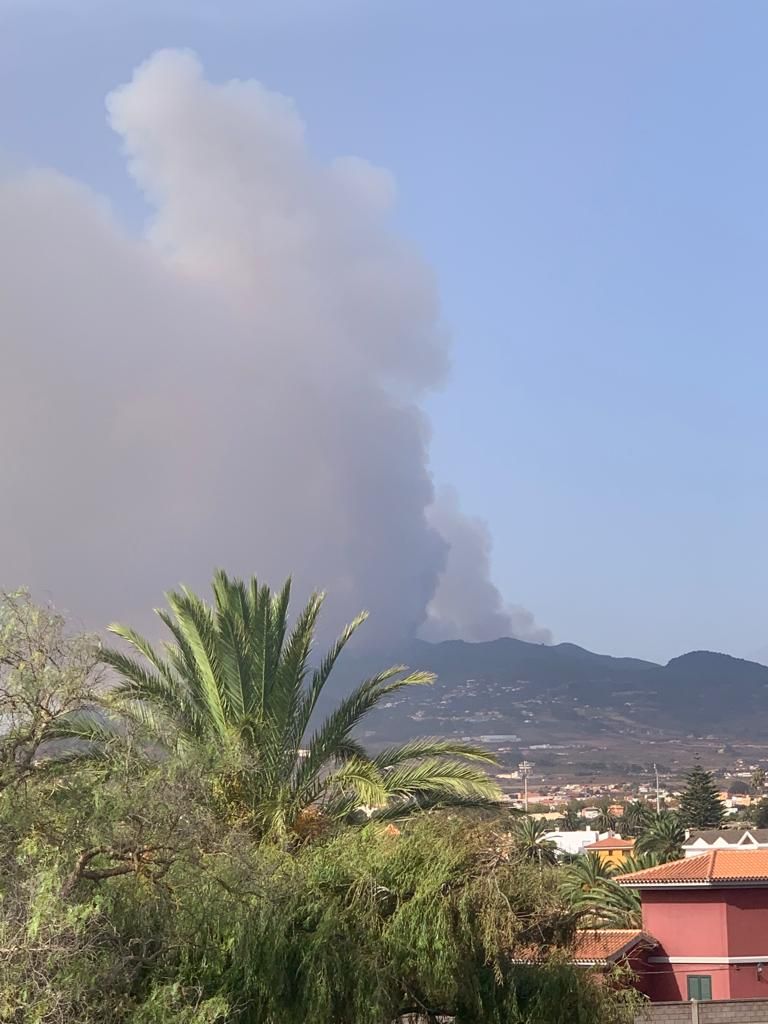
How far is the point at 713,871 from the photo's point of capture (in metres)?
36.1

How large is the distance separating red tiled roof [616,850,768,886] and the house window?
8.12 ft

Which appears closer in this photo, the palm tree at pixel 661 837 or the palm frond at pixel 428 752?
the palm frond at pixel 428 752

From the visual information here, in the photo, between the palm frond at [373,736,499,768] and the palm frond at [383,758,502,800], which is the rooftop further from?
the palm frond at [383,758,502,800]

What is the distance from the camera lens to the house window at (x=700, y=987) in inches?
1395

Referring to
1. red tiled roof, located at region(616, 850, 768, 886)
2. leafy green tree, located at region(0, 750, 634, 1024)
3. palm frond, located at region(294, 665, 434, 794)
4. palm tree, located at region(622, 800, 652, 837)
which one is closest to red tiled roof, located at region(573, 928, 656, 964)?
red tiled roof, located at region(616, 850, 768, 886)

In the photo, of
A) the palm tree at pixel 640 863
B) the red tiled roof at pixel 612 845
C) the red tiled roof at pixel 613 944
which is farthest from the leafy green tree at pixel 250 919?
the red tiled roof at pixel 612 845

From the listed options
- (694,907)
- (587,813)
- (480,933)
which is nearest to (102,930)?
(480,933)

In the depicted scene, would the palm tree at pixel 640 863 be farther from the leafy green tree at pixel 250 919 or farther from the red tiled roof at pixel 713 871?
the leafy green tree at pixel 250 919

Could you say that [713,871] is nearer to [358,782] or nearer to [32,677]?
[358,782]

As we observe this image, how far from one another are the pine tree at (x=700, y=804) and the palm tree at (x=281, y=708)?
255 feet

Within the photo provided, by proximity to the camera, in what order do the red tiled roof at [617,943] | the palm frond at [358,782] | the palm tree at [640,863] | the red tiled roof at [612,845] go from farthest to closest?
the red tiled roof at [612,845] < the palm tree at [640,863] < the red tiled roof at [617,943] < the palm frond at [358,782]

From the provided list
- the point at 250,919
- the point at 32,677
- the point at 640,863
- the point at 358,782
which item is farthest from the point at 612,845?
the point at 32,677

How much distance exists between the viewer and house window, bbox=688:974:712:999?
3544 cm

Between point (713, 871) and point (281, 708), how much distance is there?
68.2ft
